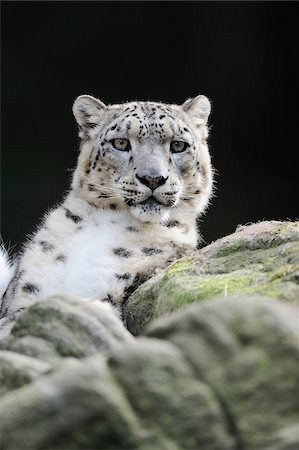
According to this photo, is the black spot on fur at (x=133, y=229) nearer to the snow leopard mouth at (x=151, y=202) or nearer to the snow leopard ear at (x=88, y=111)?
the snow leopard mouth at (x=151, y=202)

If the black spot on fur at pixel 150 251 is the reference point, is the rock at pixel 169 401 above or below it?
below

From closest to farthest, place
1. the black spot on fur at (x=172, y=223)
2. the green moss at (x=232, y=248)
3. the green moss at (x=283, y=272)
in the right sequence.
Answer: the green moss at (x=283, y=272)
the green moss at (x=232, y=248)
the black spot on fur at (x=172, y=223)

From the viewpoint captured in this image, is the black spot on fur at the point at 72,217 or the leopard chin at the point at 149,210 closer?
the leopard chin at the point at 149,210

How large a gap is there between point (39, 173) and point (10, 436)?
7869 mm

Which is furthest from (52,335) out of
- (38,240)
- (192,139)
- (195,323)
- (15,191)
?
(15,191)

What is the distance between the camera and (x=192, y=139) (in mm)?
5352

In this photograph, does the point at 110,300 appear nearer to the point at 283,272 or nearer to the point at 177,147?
the point at 177,147

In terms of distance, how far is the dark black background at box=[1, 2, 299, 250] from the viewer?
33.1ft

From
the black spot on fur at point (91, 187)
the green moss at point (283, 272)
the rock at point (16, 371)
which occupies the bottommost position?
the rock at point (16, 371)

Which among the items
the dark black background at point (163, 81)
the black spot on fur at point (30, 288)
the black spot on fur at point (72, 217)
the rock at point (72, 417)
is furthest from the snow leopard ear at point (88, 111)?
the dark black background at point (163, 81)

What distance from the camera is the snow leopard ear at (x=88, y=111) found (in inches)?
217

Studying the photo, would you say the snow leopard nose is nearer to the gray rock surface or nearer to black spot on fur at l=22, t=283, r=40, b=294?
black spot on fur at l=22, t=283, r=40, b=294

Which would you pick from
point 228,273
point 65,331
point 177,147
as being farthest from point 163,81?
point 65,331

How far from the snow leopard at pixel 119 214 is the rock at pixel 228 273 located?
24cm
